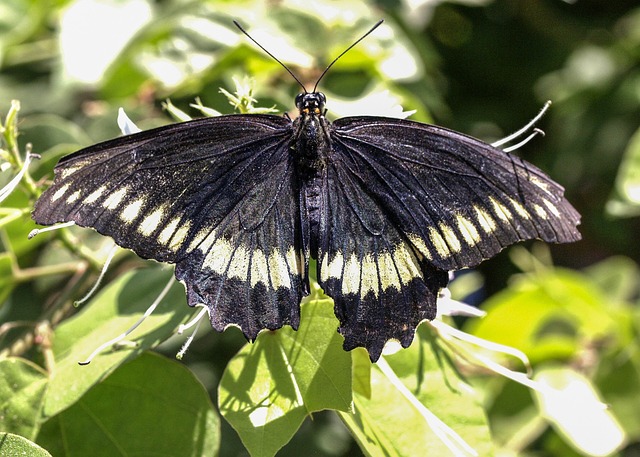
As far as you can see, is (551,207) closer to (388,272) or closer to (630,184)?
(388,272)

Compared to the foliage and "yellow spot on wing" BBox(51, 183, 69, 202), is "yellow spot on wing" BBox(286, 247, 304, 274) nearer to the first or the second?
the foliage

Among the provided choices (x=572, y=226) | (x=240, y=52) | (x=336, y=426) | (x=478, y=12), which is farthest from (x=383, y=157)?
(x=478, y=12)

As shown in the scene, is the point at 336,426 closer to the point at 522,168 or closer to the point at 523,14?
the point at 522,168

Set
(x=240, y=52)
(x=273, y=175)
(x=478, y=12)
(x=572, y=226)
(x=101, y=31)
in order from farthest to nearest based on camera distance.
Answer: (x=478, y=12), (x=101, y=31), (x=240, y=52), (x=273, y=175), (x=572, y=226)

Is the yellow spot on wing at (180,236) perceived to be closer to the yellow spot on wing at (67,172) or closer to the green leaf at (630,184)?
the yellow spot on wing at (67,172)

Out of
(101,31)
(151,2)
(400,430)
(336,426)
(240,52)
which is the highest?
(151,2)

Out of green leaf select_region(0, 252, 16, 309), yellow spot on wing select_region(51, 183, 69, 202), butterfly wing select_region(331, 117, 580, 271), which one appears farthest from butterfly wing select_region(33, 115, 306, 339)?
green leaf select_region(0, 252, 16, 309)

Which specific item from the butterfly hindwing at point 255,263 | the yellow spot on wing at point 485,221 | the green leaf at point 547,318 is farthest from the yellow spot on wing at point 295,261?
the green leaf at point 547,318

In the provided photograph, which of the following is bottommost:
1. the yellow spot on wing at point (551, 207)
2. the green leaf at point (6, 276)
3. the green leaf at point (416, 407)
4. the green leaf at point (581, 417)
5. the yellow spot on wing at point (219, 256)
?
the green leaf at point (416, 407)
